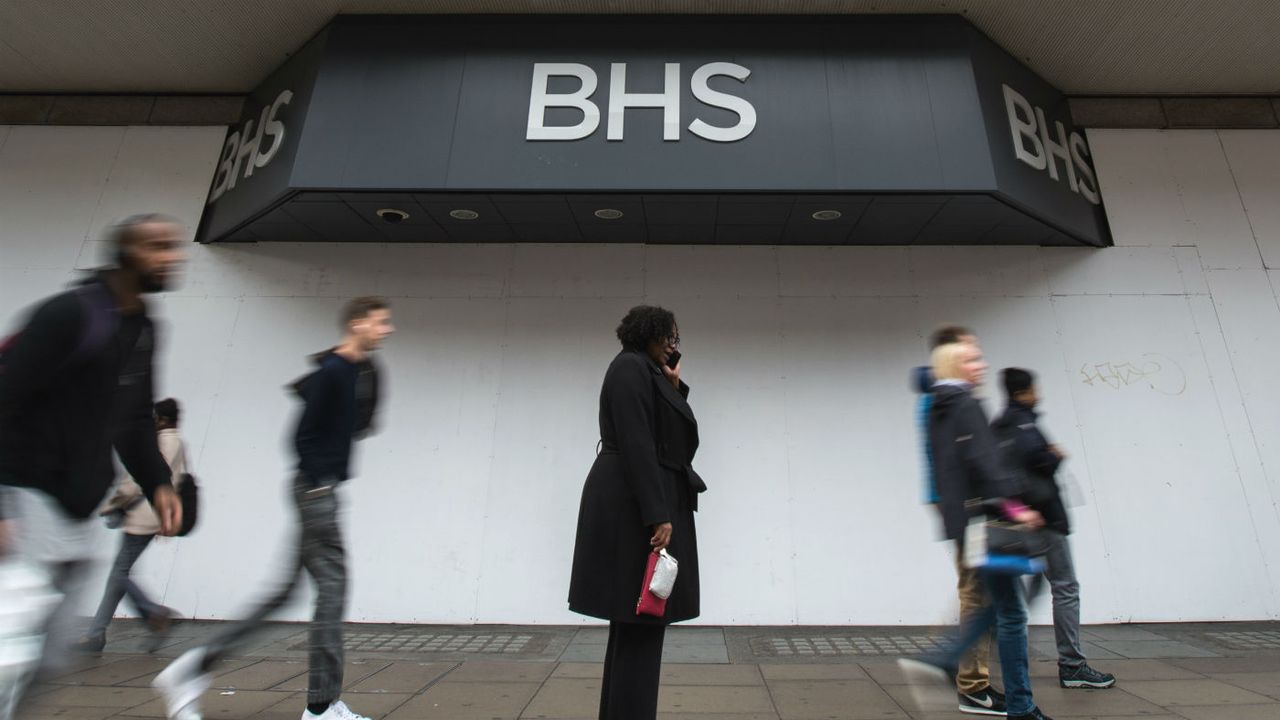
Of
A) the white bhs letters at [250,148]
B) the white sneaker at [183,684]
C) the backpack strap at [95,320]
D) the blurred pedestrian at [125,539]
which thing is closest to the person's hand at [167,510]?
the backpack strap at [95,320]

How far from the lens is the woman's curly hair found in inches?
99.7

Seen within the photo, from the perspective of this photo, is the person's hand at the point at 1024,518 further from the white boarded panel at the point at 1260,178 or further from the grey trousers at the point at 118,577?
the white boarded panel at the point at 1260,178

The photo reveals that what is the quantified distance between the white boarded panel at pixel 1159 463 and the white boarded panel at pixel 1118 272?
0.41 ft

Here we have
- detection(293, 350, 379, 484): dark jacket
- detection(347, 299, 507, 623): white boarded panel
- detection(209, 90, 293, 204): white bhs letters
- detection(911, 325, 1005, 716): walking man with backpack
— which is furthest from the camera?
detection(209, 90, 293, 204): white bhs letters

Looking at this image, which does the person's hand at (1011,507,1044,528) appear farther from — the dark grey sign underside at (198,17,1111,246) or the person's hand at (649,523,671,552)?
the dark grey sign underside at (198,17,1111,246)

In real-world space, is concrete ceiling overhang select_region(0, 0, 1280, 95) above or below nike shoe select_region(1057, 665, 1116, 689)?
above

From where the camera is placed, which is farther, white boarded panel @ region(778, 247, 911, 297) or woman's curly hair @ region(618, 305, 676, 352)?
white boarded panel @ region(778, 247, 911, 297)

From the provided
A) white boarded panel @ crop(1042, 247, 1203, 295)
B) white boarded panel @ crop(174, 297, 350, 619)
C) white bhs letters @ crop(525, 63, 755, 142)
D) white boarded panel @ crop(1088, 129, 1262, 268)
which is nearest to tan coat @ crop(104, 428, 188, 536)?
Result: white boarded panel @ crop(174, 297, 350, 619)

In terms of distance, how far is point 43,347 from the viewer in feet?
5.61

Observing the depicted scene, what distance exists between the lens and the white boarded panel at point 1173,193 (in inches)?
249

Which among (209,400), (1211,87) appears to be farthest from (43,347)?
(1211,87)

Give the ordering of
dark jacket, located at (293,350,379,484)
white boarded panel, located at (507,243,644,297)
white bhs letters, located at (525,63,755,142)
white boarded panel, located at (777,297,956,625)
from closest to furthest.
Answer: dark jacket, located at (293,350,379,484) < white bhs letters, located at (525,63,755,142) < white boarded panel, located at (777,297,956,625) < white boarded panel, located at (507,243,644,297)

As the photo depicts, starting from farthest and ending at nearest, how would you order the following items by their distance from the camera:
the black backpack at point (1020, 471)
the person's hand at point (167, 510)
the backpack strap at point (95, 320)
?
the black backpack at point (1020, 471) → the person's hand at point (167, 510) → the backpack strap at point (95, 320)

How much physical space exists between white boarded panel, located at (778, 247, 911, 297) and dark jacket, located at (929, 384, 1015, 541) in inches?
147
